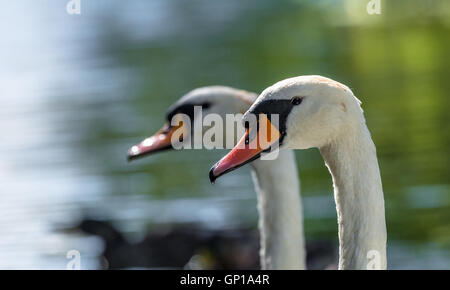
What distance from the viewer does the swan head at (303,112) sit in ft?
6.73

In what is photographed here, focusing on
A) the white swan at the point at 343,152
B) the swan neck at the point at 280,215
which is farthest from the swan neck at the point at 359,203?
the swan neck at the point at 280,215

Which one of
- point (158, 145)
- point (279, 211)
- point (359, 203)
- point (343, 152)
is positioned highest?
point (158, 145)

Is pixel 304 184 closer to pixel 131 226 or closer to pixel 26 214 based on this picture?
pixel 131 226

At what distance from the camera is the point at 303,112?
2.10m

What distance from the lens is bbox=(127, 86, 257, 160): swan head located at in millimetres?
2980

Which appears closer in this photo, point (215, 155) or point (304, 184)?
point (304, 184)

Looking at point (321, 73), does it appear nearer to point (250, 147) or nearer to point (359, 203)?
point (250, 147)

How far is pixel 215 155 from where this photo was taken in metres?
5.01

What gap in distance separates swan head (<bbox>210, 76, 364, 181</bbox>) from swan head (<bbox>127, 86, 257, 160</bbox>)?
0.81m

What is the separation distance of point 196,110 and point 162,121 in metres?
2.32

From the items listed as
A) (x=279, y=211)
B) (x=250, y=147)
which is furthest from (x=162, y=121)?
(x=250, y=147)

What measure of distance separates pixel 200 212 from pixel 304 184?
1.91 ft

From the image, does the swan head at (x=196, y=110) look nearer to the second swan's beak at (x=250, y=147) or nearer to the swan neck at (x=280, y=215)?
the swan neck at (x=280, y=215)
